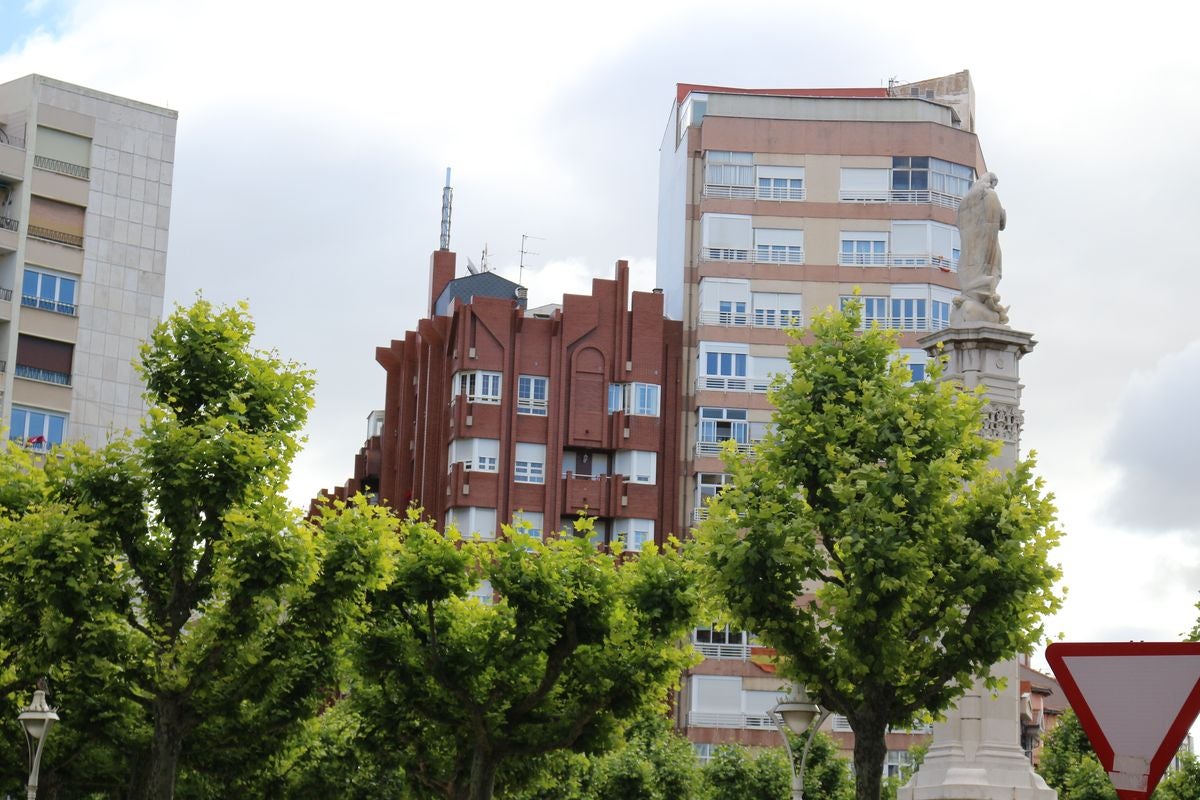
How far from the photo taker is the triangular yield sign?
23.4ft

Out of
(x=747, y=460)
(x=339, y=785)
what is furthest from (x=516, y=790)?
(x=747, y=460)

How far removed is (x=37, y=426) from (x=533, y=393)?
1872 centimetres

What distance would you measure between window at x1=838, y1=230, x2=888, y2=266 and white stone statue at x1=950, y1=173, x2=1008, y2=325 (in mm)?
41159

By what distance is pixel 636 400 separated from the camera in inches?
2815

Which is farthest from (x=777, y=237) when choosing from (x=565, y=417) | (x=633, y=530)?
(x=633, y=530)

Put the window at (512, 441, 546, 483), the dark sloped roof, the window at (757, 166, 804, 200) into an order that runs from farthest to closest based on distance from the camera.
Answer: the dark sloped roof < the window at (757, 166, 804, 200) < the window at (512, 441, 546, 483)

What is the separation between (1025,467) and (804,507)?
3.52 metres

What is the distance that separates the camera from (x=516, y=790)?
41531 millimetres

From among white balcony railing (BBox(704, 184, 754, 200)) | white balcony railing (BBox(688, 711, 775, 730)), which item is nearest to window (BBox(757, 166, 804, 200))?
white balcony railing (BBox(704, 184, 754, 200))

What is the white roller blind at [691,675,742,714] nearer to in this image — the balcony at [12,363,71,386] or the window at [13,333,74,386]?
the balcony at [12,363,71,386]

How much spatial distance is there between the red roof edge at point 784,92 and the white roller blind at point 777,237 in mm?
6032

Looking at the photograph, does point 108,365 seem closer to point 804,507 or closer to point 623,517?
point 623,517

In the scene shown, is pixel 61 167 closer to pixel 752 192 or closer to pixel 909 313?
pixel 752 192

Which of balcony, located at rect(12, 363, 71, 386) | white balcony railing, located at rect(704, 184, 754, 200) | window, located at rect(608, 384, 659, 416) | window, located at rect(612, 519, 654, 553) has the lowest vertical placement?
window, located at rect(612, 519, 654, 553)
